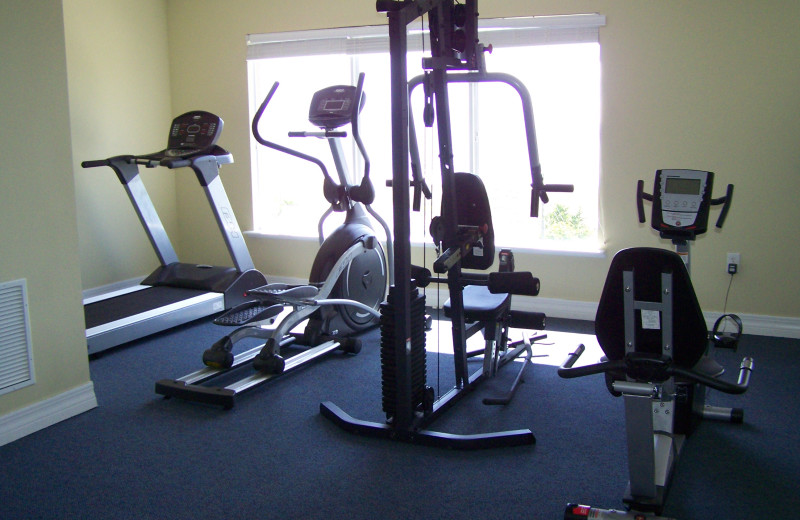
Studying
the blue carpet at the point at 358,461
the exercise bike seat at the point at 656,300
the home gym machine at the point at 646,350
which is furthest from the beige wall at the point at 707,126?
the exercise bike seat at the point at 656,300

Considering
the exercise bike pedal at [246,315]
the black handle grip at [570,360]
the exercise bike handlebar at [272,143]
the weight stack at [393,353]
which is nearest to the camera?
the black handle grip at [570,360]

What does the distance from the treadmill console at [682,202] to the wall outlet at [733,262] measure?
5.80 ft

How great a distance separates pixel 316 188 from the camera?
572 centimetres

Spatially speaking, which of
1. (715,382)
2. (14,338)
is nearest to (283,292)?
(14,338)

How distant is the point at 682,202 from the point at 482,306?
101cm

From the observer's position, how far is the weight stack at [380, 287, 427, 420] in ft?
9.46

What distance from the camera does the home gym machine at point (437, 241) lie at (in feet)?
9.16

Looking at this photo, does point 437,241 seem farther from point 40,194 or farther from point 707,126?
point 707,126

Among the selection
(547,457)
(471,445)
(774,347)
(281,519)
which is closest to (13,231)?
(281,519)

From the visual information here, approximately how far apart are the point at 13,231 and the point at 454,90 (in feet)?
10.1

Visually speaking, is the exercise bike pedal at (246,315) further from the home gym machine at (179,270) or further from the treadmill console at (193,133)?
the treadmill console at (193,133)

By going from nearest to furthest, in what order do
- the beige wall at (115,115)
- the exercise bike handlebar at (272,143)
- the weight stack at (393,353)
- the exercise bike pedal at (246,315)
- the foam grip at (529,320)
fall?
1. the weight stack at (393,353)
2. the foam grip at (529,320)
3. the exercise bike pedal at (246,315)
4. the exercise bike handlebar at (272,143)
5. the beige wall at (115,115)

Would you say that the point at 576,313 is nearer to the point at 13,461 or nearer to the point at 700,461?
the point at 700,461

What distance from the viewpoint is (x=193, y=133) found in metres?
4.78
